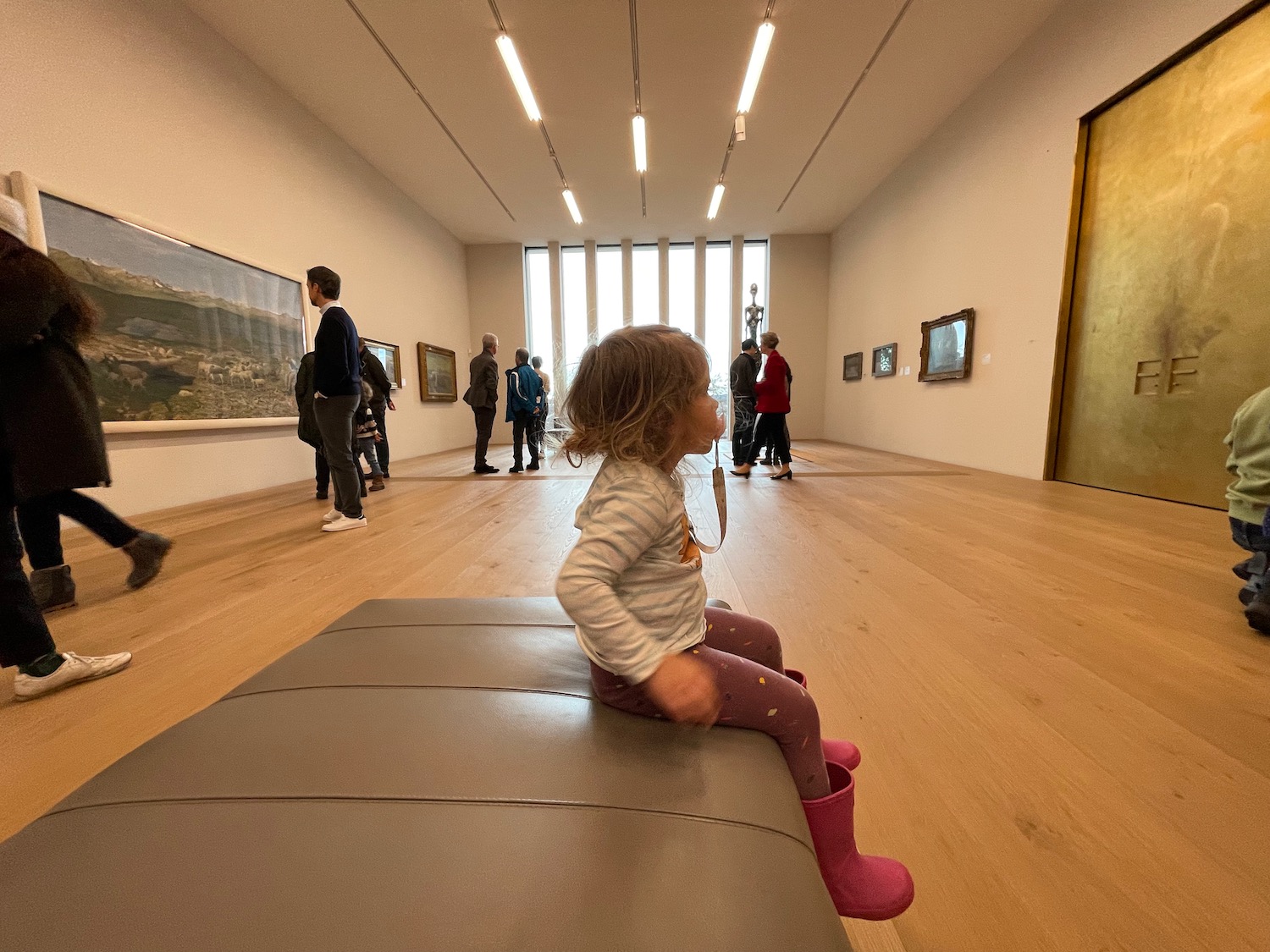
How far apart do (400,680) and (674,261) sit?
10646 mm

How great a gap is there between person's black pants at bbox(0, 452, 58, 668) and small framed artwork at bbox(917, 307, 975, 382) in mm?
7017

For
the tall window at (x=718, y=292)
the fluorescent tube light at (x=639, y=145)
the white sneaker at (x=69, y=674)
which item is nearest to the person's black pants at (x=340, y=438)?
the white sneaker at (x=69, y=674)

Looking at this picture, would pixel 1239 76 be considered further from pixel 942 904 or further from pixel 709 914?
pixel 709 914

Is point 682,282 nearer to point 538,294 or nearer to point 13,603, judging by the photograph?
point 538,294

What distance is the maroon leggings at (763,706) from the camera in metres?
0.81

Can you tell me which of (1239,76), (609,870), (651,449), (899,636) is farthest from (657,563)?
(1239,76)

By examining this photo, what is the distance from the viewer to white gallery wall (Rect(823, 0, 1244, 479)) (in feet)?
13.3

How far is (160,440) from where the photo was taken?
393cm

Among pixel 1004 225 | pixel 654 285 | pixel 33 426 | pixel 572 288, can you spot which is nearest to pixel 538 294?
pixel 572 288

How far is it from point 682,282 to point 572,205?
2841 mm

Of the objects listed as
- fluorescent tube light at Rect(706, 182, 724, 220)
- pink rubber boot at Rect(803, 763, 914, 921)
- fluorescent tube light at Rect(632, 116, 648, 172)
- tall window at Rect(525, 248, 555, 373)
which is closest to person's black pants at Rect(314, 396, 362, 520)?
pink rubber boot at Rect(803, 763, 914, 921)

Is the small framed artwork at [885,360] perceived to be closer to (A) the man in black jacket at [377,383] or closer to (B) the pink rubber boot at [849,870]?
(A) the man in black jacket at [377,383]

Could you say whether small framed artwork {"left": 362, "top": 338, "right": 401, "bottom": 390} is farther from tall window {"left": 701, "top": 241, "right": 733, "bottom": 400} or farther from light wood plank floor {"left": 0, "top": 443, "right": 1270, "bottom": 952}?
tall window {"left": 701, "top": 241, "right": 733, "bottom": 400}

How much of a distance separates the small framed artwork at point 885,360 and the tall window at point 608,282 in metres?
4.78
